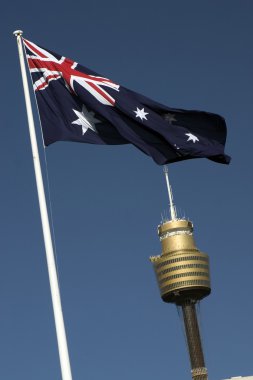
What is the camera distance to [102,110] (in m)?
29.3

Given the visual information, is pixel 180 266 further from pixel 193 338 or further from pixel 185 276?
pixel 193 338

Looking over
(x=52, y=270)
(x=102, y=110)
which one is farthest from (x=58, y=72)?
(x=52, y=270)

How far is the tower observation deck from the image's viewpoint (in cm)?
16938

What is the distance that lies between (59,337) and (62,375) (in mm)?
1075

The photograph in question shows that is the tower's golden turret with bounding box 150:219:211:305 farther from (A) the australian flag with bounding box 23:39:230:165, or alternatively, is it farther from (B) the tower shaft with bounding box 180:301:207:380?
(A) the australian flag with bounding box 23:39:230:165

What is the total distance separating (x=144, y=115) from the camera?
2970 centimetres

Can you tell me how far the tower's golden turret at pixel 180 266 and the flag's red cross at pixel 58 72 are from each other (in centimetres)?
14062

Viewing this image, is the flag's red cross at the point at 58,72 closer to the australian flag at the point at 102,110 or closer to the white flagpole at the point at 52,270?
the australian flag at the point at 102,110

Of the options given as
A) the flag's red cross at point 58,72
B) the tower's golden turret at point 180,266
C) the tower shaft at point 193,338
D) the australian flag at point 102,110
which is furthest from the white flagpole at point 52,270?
the tower shaft at point 193,338

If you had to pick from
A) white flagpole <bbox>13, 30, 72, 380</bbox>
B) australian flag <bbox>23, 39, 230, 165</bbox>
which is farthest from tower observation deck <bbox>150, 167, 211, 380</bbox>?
white flagpole <bbox>13, 30, 72, 380</bbox>

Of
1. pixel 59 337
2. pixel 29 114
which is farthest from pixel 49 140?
pixel 59 337

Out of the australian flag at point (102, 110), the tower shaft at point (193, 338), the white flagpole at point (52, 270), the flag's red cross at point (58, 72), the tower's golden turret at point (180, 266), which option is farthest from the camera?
the tower shaft at point (193, 338)

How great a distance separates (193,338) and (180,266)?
1693 cm

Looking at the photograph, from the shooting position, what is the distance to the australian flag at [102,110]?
2892cm
